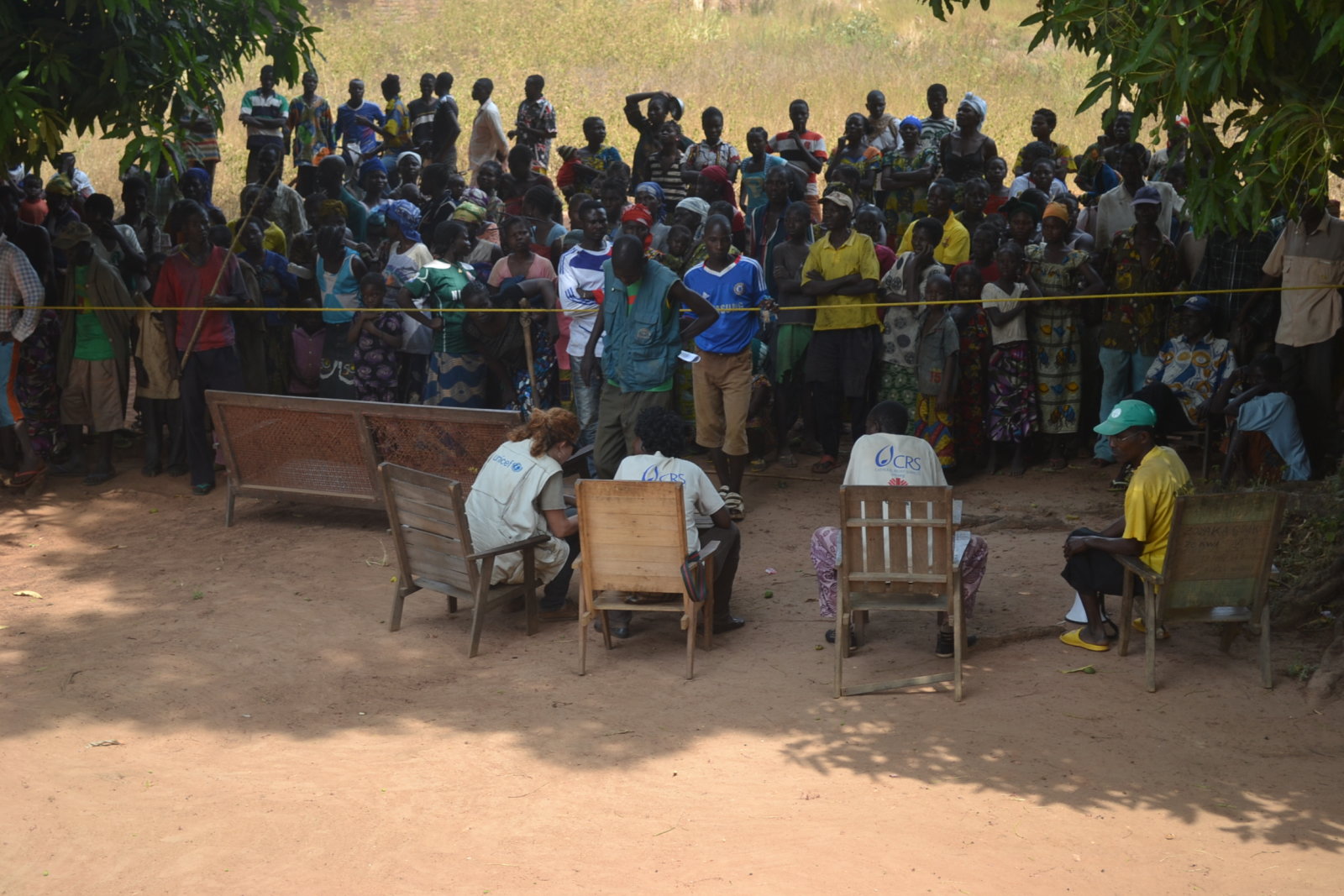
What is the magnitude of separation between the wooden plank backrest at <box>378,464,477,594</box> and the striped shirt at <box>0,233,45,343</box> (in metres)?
4.36

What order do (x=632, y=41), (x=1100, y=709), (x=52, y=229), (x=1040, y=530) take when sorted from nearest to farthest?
1. (x=1100, y=709)
2. (x=1040, y=530)
3. (x=52, y=229)
4. (x=632, y=41)

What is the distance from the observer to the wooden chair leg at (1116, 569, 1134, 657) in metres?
6.85

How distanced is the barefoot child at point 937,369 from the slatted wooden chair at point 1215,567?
3.39 metres

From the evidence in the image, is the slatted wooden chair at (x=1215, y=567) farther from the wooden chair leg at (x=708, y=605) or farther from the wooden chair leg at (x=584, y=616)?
the wooden chair leg at (x=584, y=616)

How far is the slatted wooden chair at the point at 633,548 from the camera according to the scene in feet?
23.0

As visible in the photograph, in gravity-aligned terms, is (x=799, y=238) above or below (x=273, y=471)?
above

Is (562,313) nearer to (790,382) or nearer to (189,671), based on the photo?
(790,382)

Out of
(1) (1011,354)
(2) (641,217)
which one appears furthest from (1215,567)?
(2) (641,217)

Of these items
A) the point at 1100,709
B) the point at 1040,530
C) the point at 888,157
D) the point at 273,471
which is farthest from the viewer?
the point at 888,157

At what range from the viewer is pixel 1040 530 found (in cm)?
938

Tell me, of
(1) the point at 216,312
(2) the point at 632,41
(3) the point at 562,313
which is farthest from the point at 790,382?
(2) the point at 632,41

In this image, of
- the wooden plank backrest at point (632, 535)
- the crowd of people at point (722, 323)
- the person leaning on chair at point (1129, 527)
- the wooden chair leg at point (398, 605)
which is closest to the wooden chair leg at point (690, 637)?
the wooden plank backrest at point (632, 535)

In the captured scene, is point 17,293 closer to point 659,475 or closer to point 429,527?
point 429,527

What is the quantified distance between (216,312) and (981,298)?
5.80 metres
